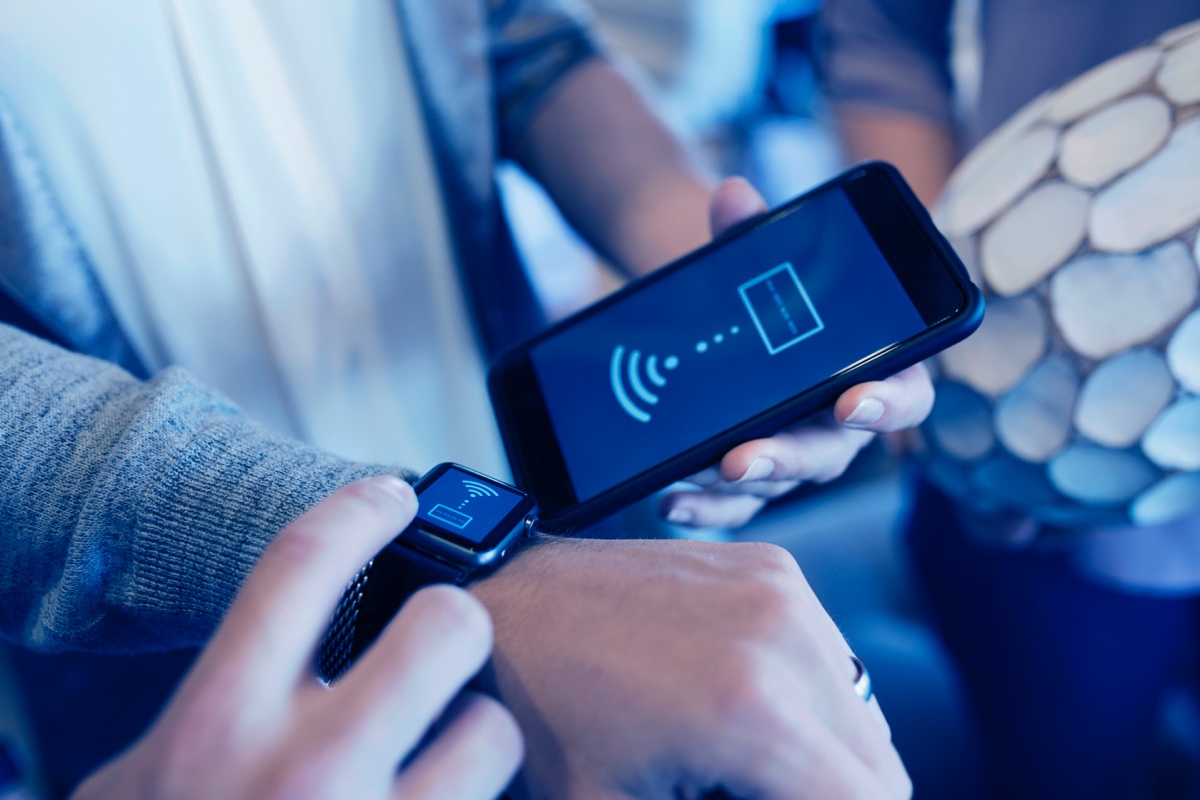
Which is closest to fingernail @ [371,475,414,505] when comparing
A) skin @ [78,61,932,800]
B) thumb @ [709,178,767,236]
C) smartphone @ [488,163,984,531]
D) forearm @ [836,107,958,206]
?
skin @ [78,61,932,800]

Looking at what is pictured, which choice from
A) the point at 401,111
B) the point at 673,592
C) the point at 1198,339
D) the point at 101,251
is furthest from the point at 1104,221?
the point at 101,251

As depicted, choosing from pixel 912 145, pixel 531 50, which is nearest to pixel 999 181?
pixel 912 145

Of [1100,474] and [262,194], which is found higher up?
[262,194]

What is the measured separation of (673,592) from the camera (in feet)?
0.93

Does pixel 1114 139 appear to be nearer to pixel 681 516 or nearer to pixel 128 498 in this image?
pixel 681 516

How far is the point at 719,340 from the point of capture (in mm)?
419

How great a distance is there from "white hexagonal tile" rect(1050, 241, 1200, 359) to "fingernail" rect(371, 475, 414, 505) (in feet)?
1.17

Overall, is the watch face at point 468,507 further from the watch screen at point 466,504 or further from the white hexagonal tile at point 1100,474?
the white hexagonal tile at point 1100,474

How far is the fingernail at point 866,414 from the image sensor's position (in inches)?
14.2

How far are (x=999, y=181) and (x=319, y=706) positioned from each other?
1.46 ft

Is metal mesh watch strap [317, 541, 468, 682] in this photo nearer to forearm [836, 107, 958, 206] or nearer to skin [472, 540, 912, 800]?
skin [472, 540, 912, 800]

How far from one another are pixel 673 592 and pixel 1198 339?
300 millimetres

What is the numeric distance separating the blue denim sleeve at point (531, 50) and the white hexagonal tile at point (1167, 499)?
19.9 inches

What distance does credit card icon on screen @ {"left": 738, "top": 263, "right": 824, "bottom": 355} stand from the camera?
0.40 meters
